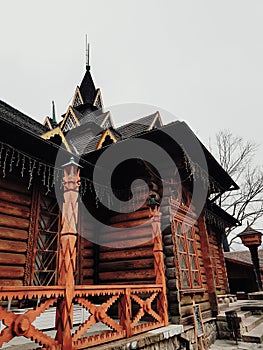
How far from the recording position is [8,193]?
5.14 meters

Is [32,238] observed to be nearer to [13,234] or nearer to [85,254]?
[13,234]

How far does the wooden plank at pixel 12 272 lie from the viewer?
4.69 metres

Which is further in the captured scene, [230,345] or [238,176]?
[238,176]

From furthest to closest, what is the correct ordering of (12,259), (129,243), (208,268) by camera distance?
(208,268), (129,243), (12,259)

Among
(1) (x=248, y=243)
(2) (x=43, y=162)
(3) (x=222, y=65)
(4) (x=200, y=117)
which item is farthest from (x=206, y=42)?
(4) (x=200, y=117)

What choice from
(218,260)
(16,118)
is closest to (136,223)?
(16,118)

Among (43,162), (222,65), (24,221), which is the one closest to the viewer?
(43,162)

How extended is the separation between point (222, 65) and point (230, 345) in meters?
10.8

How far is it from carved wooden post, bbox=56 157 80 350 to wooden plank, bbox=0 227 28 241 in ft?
6.12

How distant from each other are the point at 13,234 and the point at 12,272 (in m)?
0.66

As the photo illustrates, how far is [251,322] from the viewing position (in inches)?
278

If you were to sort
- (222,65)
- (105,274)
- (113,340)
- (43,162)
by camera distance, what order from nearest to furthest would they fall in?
(113,340) → (43,162) → (105,274) → (222,65)

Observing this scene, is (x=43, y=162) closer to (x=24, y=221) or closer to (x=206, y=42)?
(x=24, y=221)

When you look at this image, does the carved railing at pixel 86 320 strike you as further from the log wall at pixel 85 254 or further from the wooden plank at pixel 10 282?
the log wall at pixel 85 254
